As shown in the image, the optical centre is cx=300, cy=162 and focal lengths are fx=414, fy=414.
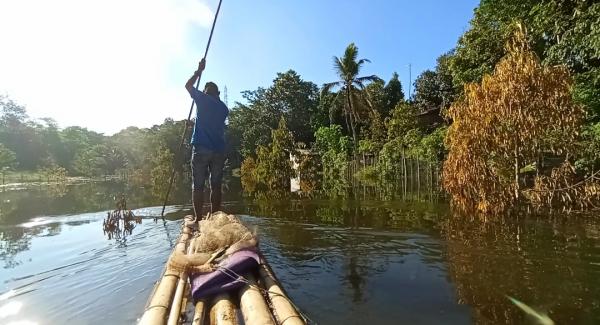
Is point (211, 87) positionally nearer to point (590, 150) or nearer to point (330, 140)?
point (590, 150)

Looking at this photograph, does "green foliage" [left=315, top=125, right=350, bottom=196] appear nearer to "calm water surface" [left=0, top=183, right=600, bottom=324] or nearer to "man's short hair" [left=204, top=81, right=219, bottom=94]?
"calm water surface" [left=0, top=183, right=600, bottom=324]

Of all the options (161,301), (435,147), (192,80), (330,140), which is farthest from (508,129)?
(330,140)

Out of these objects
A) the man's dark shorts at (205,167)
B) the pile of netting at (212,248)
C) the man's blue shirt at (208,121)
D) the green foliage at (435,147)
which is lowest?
the pile of netting at (212,248)

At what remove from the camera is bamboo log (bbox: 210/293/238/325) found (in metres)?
2.59

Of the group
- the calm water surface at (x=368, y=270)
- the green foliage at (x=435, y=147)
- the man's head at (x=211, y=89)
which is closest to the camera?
the calm water surface at (x=368, y=270)

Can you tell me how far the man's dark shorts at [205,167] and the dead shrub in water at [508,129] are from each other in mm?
5916

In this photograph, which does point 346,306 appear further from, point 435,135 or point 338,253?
point 435,135

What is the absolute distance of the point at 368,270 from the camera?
5621mm

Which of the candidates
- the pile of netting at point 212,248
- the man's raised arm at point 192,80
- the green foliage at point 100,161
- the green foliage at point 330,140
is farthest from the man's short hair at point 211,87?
the green foliage at point 100,161

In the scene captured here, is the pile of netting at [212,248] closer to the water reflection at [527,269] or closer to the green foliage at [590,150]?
the water reflection at [527,269]

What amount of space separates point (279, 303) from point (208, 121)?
13.7ft

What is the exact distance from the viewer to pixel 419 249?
674 cm

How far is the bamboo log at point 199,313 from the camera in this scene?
2.67 metres

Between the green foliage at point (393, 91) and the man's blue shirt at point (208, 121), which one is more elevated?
the green foliage at point (393, 91)
